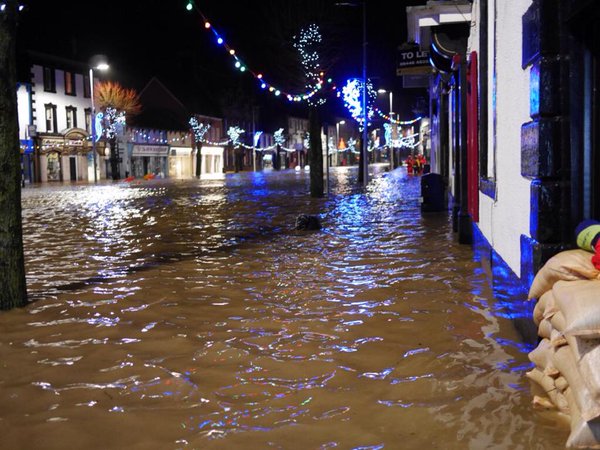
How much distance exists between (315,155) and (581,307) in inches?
770

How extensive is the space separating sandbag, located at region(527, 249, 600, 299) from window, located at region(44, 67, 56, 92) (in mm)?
51072

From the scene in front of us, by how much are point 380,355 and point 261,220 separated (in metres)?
10.4

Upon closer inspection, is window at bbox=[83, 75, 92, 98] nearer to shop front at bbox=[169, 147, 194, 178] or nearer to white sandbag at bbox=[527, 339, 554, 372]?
shop front at bbox=[169, 147, 194, 178]

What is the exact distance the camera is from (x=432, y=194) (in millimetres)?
15336

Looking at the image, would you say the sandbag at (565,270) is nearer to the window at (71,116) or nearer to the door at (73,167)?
the door at (73,167)

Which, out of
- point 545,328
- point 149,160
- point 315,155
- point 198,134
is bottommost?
point 545,328

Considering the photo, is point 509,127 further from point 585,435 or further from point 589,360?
point 585,435

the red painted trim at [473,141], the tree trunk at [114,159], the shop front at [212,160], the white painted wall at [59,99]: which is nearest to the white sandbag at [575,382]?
the red painted trim at [473,141]

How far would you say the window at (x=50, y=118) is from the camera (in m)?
51.0

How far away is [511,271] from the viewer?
554cm

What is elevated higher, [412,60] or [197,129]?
[197,129]

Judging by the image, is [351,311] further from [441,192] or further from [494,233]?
[441,192]

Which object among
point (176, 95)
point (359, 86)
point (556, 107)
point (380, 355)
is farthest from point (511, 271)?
point (176, 95)

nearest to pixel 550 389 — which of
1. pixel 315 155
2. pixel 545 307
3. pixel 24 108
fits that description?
pixel 545 307
